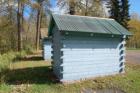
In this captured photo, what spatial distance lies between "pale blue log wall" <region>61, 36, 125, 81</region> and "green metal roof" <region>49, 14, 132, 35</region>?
0.38m

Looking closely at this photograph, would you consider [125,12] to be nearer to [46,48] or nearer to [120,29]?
[46,48]

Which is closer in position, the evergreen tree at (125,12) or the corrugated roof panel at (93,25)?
the corrugated roof panel at (93,25)

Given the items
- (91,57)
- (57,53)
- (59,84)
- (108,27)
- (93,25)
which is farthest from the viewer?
(108,27)

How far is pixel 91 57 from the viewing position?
10.6m

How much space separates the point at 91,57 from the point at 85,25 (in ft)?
5.08

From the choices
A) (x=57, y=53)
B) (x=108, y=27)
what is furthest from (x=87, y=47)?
(x=108, y=27)

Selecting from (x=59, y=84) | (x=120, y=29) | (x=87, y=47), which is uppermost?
(x=120, y=29)

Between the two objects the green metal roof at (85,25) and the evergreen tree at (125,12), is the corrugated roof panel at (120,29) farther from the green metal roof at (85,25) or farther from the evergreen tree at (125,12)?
the evergreen tree at (125,12)

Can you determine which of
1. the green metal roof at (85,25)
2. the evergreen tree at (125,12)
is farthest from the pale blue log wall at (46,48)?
the evergreen tree at (125,12)

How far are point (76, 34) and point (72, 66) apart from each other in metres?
1.42

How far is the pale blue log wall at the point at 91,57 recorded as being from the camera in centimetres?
991

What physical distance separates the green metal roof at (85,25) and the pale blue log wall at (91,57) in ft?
1.23

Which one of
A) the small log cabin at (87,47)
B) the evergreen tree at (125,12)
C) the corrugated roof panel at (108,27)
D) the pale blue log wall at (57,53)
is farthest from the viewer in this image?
the evergreen tree at (125,12)

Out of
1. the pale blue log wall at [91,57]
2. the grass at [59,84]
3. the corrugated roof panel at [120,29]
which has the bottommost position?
the grass at [59,84]
